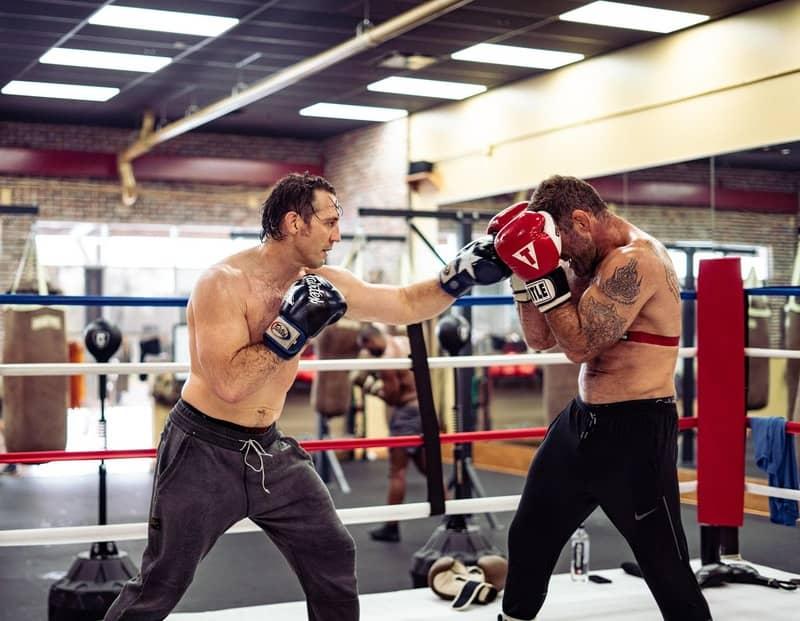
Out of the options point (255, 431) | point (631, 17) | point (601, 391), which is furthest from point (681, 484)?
point (631, 17)

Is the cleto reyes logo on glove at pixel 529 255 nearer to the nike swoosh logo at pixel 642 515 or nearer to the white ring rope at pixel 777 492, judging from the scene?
the nike swoosh logo at pixel 642 515

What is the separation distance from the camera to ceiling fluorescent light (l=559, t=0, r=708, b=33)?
6453mm

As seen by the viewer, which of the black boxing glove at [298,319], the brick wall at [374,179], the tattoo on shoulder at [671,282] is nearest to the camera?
the black boxing glove at [298,319]

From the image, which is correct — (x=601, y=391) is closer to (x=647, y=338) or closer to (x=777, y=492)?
(x=647, y=338)

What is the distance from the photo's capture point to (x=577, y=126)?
777cm

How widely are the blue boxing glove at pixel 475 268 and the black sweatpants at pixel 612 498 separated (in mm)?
391

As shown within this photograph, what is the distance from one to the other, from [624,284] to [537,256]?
0.74 feet

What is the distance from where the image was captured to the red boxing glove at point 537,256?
2.36 meters

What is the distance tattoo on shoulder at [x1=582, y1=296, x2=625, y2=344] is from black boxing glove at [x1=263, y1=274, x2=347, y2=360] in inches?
23.4

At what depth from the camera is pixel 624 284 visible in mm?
2420

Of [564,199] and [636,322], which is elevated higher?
[564,199]

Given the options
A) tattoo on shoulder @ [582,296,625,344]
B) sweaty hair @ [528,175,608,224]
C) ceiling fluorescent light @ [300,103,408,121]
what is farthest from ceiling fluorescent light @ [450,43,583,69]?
tattoo on shoulder @ [582,296,625,344]

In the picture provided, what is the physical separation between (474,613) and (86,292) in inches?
304

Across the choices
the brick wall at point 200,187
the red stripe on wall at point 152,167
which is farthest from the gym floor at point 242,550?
the red stripe on wall at point 152,167
